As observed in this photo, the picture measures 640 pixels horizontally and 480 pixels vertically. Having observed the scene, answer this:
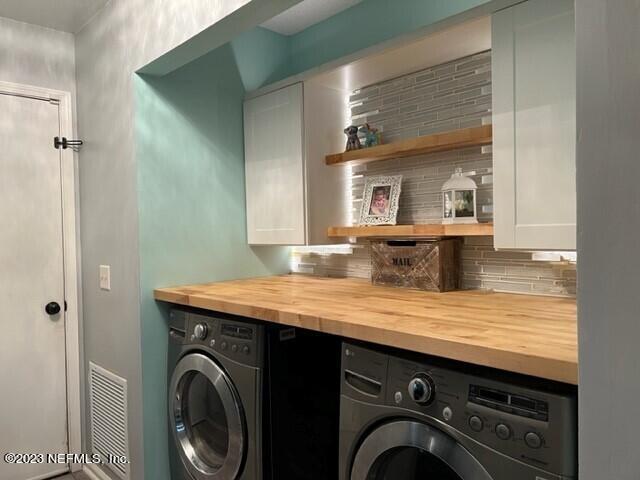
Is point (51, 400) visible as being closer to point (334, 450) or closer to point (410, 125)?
point (334, 450)

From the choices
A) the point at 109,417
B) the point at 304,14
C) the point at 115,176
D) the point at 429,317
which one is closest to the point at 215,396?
the point at 109,417

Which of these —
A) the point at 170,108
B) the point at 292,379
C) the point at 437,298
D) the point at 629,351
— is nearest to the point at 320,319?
the point at 292,379

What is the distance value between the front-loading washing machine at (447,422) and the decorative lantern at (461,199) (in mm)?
783

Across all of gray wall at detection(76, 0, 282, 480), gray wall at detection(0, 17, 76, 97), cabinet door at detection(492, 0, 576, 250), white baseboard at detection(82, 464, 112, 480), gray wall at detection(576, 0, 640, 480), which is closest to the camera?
gray wall at detection(576, 0, 640, 480)

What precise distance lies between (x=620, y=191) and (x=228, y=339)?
1.45 m

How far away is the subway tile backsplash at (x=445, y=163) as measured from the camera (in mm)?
1845

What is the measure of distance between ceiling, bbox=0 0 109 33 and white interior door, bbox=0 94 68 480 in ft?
1.29

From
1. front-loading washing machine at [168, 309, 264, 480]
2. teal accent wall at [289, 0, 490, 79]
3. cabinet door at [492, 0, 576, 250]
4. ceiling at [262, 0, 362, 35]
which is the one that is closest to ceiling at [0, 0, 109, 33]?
ceiling at [262, 0, 362, 35]

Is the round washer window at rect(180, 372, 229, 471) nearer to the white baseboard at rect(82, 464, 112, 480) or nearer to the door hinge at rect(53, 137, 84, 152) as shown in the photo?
the white baseboard at rect(82, 464, 112, 480)

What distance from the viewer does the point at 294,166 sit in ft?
7.56

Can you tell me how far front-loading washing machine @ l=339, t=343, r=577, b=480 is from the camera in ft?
3.22

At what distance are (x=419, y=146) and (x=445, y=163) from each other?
19 cm

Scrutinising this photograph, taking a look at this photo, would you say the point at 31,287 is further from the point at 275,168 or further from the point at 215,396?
the point at 275,168

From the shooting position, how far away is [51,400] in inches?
101
